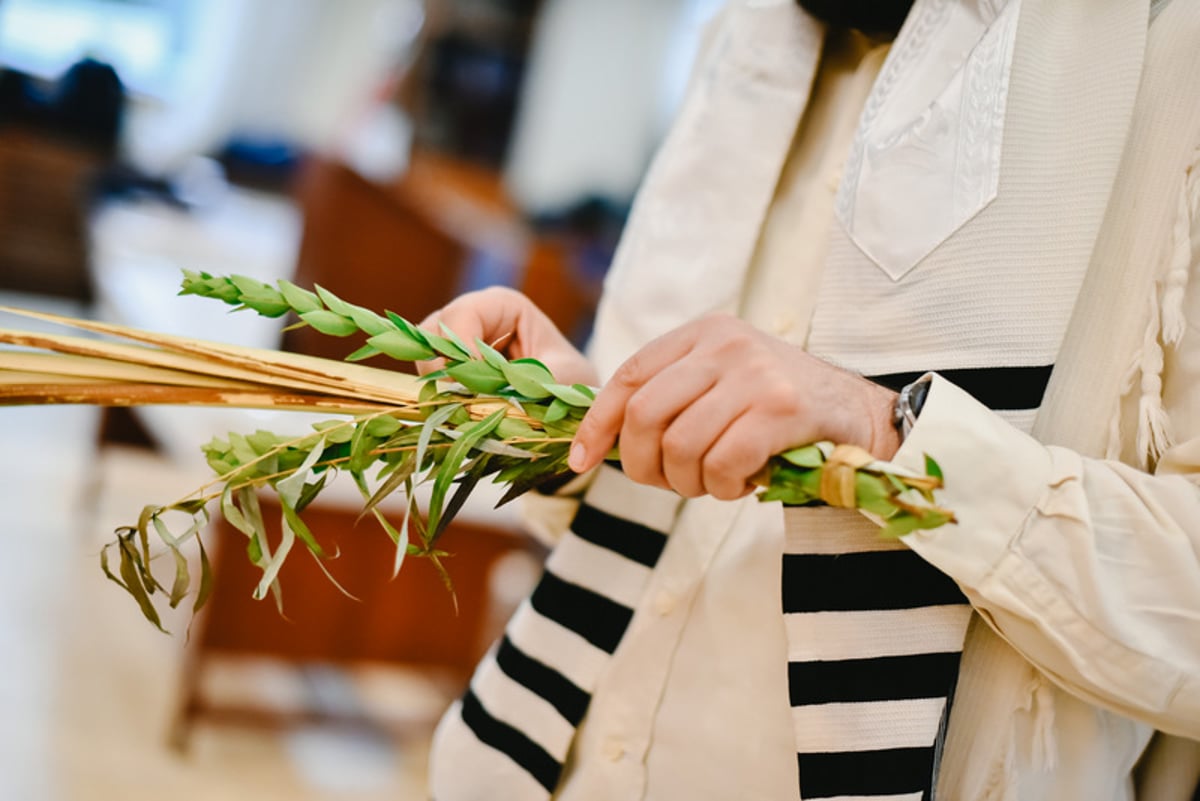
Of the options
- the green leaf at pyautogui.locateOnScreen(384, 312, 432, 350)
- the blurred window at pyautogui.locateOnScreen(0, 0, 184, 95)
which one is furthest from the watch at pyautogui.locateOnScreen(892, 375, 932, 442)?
the blurred window at pyautogui.locateOnScreen(0, 0, 184, 95)

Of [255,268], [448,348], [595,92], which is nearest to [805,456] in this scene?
[448,348]

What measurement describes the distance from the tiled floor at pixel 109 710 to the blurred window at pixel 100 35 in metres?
5.15

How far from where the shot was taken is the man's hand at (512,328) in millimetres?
987

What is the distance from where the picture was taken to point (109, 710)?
3.10 meters

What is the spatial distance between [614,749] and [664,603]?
131 mm

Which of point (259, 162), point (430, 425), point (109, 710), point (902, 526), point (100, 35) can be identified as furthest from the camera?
point (259, 162)

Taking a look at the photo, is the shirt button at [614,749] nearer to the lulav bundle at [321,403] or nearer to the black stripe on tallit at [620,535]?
the black stripe on tallit at [620,535]

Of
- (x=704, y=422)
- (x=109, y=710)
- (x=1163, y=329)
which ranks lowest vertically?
(x=109, y=710)

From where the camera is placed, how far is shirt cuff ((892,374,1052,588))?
2.48 feet

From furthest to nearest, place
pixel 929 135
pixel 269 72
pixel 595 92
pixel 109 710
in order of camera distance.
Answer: pixel 269 72 → pixel 595 92 → pixel 109 710 → pixel 929 135

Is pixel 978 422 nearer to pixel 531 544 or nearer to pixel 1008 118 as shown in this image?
pixel 1008 118

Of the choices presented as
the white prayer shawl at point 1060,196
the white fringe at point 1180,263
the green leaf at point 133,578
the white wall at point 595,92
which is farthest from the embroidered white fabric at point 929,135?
the white wall at point 595,92

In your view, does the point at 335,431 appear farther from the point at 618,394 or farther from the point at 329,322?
the point at 618,394

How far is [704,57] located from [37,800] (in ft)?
7.56
